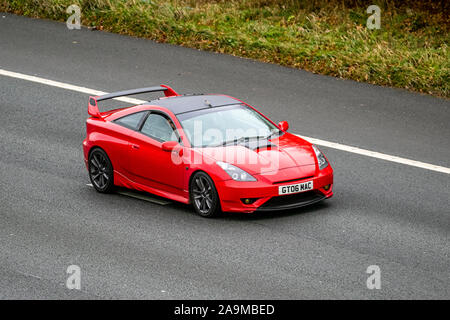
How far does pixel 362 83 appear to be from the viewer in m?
18.0

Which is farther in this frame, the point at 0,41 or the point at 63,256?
the point at 0,41

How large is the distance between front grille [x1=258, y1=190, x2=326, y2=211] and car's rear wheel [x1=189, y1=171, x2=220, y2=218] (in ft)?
2.12

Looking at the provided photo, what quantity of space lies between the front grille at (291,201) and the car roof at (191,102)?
1.98 m

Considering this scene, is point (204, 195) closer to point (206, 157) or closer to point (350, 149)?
point (206, 157)

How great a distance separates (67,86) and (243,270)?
9.27 m

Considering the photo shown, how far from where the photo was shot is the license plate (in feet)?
37.7

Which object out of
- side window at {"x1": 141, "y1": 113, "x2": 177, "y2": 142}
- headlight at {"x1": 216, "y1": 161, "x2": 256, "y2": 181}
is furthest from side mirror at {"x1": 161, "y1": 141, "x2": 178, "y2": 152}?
headlight at {"x1": 216, "y1": 161, "x2": 256, "y2": 181}

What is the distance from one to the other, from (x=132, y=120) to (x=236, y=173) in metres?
2.33

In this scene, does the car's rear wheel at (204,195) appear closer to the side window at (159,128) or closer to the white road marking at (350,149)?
the side window at (159,128)

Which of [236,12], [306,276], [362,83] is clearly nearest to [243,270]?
[306,276]

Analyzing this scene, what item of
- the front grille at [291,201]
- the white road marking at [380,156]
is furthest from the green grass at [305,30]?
the front grille at [291,201]

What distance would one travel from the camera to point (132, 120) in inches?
512
